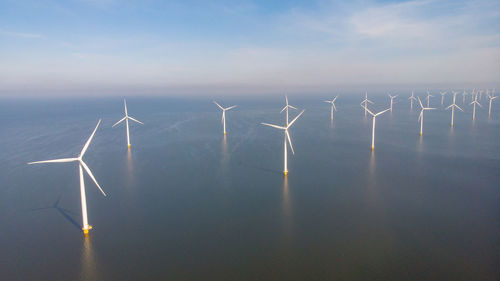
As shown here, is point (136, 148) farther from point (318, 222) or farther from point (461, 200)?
point (461, 200)

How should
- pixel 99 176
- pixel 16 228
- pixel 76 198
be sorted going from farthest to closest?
pixel 99 176 → pixel 76 198 → pixel 16 228

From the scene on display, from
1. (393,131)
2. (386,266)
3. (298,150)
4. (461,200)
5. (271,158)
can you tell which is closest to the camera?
(386,266)

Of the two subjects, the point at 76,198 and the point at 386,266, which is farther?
the point at 76,198

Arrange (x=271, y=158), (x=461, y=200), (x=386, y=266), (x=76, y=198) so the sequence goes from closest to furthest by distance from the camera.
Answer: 1. (x=386, y=266)
2. (x=461, y=200)
3. (x=76, y=198)
4. (x=271, y=158)

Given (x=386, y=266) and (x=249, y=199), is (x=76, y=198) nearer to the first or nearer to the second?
(x=249, y=199)

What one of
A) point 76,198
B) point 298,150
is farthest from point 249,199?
point 298,150

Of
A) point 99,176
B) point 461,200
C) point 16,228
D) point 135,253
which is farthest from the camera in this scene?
point 99,176

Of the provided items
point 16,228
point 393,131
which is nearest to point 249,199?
point 16,228
